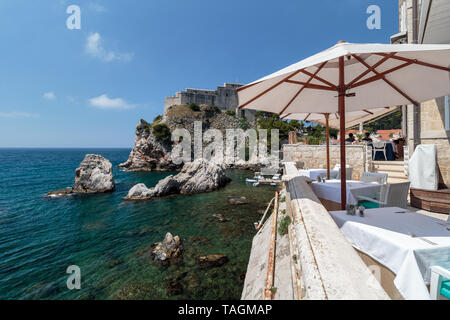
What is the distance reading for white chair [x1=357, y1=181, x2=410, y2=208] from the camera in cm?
400

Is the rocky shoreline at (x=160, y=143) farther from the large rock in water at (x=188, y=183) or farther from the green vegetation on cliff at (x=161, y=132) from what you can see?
the large rock in water at (x=188, y=183)

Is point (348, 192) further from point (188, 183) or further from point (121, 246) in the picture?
point (188, 183)

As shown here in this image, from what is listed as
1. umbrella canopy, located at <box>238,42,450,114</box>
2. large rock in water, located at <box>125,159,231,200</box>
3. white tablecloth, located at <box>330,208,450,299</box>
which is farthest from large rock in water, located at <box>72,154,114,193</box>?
white tablecloth, located at <box>330,208,450,299</box>

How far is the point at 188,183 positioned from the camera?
17.5m

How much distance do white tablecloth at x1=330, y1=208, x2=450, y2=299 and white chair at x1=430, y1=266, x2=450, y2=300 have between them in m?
0.06

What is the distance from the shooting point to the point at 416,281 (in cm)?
182

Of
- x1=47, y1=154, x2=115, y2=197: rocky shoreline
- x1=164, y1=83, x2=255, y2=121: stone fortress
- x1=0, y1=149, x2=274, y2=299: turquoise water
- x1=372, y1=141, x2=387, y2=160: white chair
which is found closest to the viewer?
x1=0, y1=149, x2=274, y2=299: turquoise water

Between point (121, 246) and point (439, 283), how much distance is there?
30.8 ft

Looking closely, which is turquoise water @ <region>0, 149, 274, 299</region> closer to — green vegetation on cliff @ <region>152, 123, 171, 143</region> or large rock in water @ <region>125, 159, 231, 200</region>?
large rock in water @ <region>125, 159, 231, 200</region>

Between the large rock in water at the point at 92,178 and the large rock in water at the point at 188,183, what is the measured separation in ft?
17.4

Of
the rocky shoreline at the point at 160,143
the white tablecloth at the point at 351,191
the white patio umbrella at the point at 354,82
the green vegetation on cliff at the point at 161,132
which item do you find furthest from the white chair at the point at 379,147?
the green vegetation on cliff at the point at 161,132
